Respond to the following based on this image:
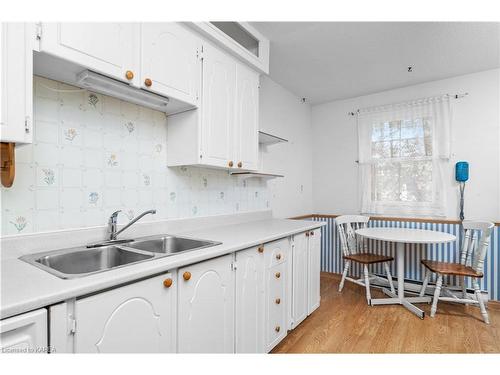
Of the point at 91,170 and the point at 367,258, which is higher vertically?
the point at 91,170

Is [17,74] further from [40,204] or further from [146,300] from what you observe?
[146,300]

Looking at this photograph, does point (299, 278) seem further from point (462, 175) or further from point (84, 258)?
point (462, 175)

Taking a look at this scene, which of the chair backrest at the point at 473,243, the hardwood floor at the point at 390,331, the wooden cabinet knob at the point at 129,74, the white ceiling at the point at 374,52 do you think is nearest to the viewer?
the wooden cabinet knob at the point at 129,74

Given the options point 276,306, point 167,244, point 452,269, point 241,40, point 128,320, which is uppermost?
point 241,40

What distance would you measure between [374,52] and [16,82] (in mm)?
2739

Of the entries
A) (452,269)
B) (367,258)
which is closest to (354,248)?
(367,258)

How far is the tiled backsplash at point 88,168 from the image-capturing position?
131cm

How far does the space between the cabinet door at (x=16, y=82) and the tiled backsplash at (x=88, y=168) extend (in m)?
0.34

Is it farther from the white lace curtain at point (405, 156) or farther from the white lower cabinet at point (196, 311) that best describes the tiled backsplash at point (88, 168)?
the white lace curtain at point (405, 156)

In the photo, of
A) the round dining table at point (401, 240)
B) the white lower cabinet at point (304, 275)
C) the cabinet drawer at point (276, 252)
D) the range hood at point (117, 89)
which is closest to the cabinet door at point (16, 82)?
the range hood at point (117, 89)

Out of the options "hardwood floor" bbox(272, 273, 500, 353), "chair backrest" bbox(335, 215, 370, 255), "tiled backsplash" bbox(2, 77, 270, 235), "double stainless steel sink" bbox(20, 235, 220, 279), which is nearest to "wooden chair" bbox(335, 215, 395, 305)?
"chair backrest" bbox(335, 215, 370, 255)

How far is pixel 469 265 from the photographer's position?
284 centimetres

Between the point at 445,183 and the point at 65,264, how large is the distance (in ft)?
12.0
